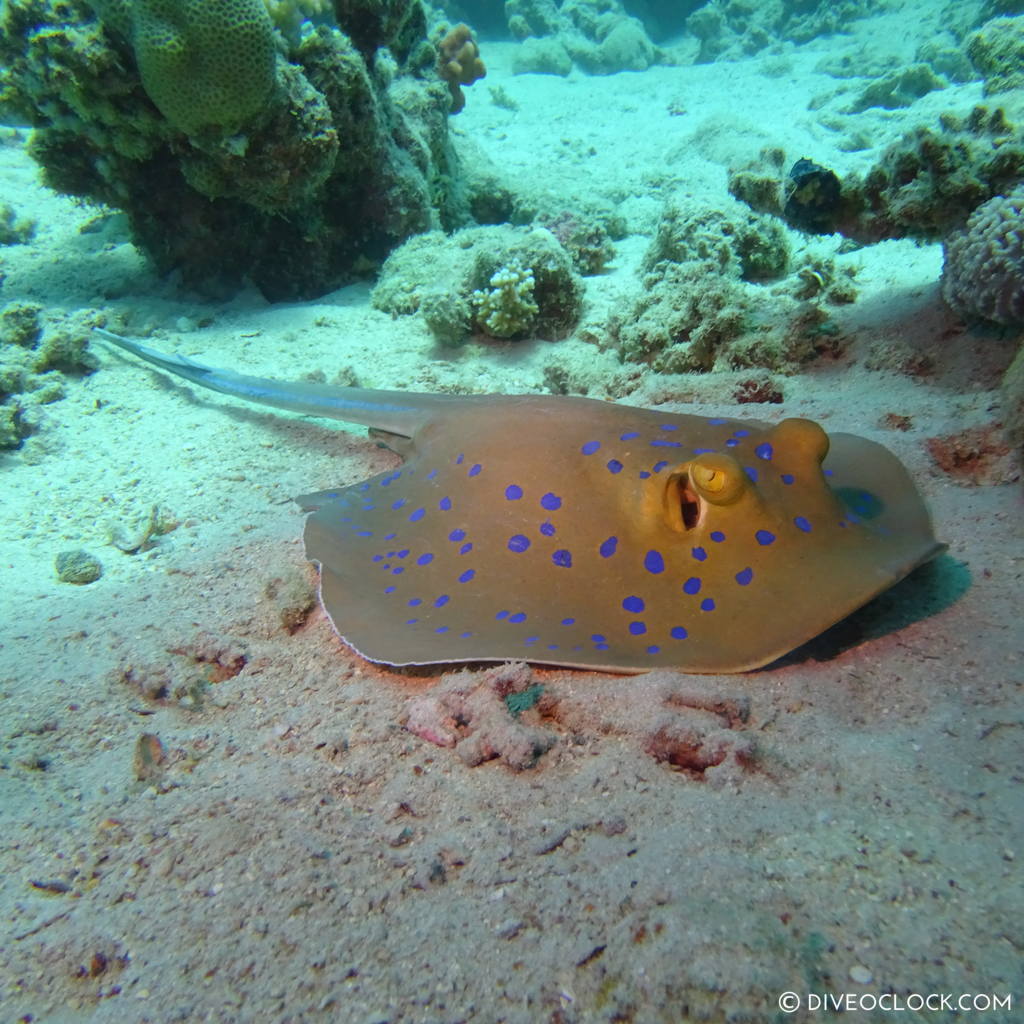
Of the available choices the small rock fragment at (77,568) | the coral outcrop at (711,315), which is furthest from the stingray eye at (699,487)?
the small rock fragment at (77,568)

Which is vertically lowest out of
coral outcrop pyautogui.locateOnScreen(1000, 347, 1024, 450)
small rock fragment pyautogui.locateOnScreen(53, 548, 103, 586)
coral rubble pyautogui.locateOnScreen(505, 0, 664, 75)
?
small rock fragment pyautogui.locateOnScreen(53, 548, 103, 586)

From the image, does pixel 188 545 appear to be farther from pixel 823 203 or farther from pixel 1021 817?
pixel 823 203

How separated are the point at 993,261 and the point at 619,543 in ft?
12.0

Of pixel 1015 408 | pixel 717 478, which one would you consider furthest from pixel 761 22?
pixel 717 478

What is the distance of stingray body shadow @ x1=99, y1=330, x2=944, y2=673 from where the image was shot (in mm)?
2564

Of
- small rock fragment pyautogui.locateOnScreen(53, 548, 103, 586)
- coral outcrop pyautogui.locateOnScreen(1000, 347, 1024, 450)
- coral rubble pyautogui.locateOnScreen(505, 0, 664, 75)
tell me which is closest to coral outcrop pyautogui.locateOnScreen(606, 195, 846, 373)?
coral outcrop pyautogui.locateOnScreen(1000, 347, 1024, 450)

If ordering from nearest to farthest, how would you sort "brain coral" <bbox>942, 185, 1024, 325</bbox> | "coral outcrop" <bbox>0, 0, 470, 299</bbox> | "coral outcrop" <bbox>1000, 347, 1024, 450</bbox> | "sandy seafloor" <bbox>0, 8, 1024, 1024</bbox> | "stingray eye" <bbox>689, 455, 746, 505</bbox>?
"sandy seafloor" <bbox>0, 8, 1024, 1024</bbox>, "stingray eye" <bbox>689, 455, 746, 505</bbox>, "coral outcrop" <bbox>1000, 347, 1024, 450</bbox>, "brain coral" <bbox>942, 185, 1024, 325</bbox>, "coral outcrop" <bbox>0, 0, 470, 299</bbox>

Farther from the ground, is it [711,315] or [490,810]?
[711,315]

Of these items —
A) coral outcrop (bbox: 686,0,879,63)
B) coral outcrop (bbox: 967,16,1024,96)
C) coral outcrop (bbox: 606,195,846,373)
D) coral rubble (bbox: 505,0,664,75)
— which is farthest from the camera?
coral rubble (bbox: 505,0,664,75)

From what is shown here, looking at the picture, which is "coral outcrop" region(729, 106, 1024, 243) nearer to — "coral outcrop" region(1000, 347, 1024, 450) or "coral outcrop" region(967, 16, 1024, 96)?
"coral outcrop" region(1000, 347, 1024, 450)

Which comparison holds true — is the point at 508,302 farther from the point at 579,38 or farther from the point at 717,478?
the point at 579,38

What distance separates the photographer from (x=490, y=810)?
220 cm

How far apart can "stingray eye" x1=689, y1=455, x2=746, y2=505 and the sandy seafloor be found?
2.63 feet

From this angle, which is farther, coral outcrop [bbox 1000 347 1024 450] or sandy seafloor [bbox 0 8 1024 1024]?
coral outcrop [bbox 1000 347 1024 450]
